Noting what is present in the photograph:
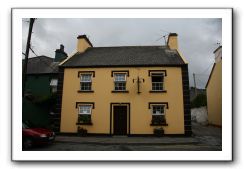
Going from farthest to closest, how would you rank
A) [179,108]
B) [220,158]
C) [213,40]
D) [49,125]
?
[49,125], [179,108], [213,40], [220,158]

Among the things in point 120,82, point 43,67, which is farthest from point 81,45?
point 120,82

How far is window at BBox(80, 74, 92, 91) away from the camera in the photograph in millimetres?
10969

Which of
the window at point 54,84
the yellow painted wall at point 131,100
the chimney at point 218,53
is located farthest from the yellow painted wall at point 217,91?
the window at point 54,84

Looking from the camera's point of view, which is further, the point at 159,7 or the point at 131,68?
the point at 131,68

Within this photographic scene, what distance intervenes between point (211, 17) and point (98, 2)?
274cm

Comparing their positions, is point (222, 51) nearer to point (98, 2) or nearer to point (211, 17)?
point (211, 17)

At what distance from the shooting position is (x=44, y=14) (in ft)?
18.7

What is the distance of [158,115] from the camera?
10359 millimetres

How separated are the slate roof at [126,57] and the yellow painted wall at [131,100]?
1.04 ft

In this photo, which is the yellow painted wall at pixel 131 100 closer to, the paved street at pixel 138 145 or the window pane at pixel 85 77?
the window pane at pixel 85 77

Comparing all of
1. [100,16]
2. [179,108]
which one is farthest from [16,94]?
[179,108]

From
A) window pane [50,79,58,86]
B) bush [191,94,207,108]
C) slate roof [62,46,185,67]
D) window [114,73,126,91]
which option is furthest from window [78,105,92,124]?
bush [191,94,207,108]

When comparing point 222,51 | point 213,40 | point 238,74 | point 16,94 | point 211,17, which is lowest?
point 16,94

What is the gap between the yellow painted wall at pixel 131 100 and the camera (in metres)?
10.2
